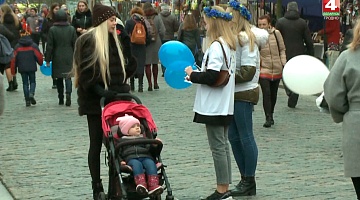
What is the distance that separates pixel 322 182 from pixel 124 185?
262 cm

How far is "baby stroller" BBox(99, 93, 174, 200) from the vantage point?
6.93m

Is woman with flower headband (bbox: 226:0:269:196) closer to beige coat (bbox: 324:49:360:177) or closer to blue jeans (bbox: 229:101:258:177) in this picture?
blue jeans (bbox: 229:101:258:177)

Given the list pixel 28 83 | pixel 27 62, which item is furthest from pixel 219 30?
pixel 28 83

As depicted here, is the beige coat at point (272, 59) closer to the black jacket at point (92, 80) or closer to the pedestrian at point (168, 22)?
the black jacket at point (92, 80)

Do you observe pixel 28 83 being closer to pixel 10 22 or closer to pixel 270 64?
pixel 10 22

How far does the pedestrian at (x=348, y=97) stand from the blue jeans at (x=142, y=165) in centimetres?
175

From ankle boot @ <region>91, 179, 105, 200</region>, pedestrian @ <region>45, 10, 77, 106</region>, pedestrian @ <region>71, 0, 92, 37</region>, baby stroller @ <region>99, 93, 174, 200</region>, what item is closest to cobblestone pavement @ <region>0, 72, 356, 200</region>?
ankle boot @ <region>91, 179, 105, 200</region>

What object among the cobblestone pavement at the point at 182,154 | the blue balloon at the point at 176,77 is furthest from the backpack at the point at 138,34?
the blue balloon at the point at 176,77

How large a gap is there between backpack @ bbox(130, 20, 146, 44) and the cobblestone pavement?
2.31m

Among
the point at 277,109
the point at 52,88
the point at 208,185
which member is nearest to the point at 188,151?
the point at 208,185

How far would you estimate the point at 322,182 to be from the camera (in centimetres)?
881

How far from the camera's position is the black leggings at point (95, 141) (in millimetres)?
7617

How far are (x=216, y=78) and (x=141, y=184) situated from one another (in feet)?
3.84

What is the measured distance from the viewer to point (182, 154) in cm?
1051
